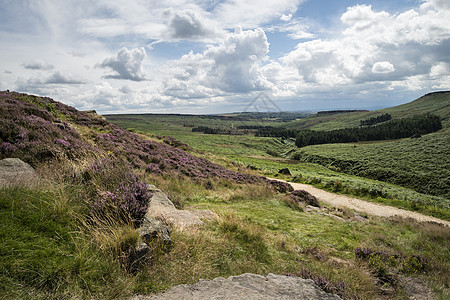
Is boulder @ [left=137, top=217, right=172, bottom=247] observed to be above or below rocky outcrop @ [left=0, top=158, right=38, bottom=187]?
below

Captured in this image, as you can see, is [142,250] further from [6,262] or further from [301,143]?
[301,143]

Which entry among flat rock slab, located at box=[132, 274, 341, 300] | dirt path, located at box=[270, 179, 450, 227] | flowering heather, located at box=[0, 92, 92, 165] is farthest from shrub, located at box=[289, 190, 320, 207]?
flowering heather, located at box=[0, 92, 92, 165]

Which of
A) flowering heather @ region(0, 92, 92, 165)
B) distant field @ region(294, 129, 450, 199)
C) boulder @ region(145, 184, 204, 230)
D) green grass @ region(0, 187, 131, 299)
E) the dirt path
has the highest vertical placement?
flowering heather @ region(0, 92, 92, 165)

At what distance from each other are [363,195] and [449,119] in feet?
502

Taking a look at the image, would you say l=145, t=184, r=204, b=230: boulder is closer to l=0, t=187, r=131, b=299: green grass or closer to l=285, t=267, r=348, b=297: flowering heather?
l=0, t=187, r=131, b=299: green grass

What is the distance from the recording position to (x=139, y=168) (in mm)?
14766

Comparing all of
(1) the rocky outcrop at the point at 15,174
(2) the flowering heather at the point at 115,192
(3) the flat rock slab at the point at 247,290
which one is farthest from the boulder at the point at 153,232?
(1) the rocky outcrop at the point at 15,174

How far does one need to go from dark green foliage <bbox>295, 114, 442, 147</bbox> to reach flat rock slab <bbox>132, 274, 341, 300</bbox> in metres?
147

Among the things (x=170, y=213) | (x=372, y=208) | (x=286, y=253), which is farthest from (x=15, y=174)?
(x=372, y=208)

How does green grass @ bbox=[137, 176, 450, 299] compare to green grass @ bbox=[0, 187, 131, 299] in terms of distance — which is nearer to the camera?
green grass @ bbox=[0, 187, 131, 299]

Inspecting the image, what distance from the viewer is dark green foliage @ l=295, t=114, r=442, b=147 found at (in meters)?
119

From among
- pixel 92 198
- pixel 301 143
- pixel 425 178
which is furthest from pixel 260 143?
pixel 92 198

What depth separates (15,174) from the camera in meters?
5.83

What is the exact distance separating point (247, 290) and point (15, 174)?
6.60 metres
